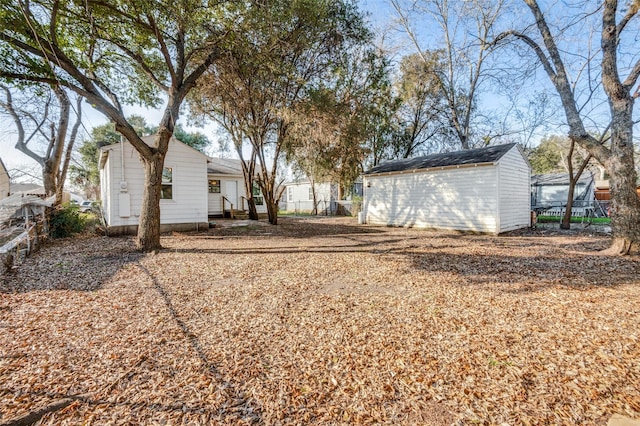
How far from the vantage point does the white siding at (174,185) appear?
9930 millimetres

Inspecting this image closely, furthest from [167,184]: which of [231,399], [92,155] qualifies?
[92,155]

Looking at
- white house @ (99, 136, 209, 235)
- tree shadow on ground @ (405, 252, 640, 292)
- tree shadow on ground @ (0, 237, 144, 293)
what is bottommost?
tree shadow on ground @ (405, 252, 640, 292)

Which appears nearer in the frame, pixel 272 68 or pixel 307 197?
pixel 272 68

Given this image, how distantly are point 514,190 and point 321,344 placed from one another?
41.2 ft

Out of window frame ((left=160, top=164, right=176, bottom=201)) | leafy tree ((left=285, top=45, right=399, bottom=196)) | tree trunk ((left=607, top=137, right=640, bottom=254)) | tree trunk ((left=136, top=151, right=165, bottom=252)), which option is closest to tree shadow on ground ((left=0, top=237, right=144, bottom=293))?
tree trunk ((left=136, top=151, right=165, bottom=252))

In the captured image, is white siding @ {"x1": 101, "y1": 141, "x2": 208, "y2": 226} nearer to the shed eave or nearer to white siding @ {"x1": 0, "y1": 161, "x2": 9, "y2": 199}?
the shed eave

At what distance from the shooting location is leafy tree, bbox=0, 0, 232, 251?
592 cm

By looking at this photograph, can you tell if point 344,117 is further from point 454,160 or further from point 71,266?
point 71,266

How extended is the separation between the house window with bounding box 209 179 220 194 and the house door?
16.7 inches

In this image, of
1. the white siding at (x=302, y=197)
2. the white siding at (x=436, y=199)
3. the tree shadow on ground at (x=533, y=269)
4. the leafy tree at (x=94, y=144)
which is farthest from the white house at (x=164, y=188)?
the white siding at (x=302, y=197)

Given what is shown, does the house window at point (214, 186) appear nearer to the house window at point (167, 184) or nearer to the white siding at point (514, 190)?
the house window at point (167, 184)

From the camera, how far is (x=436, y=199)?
1252cm

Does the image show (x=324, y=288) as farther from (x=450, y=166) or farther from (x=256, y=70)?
(x=450, y=166)

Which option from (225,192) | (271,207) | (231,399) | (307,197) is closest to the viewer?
(231,399)
